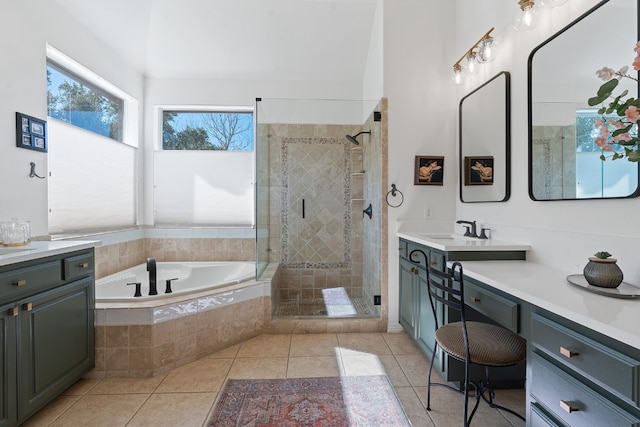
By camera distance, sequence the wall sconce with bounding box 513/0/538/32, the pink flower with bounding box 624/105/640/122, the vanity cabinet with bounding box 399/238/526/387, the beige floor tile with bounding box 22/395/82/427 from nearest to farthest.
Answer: the pink flower with bounding box 624/105/640/122
the vanity cabinet with bounding box 399/238/526/387
the beige floor tile with bounding box 22/395/82/427
the wall sconce with bounding box 513/0/538/32

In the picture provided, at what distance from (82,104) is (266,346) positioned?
9.22 feet

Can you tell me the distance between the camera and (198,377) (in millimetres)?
2105

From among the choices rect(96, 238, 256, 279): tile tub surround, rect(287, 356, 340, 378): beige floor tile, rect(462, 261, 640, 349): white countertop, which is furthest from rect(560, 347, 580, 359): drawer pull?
rect(96, 238, 256, 279): tile tub surround

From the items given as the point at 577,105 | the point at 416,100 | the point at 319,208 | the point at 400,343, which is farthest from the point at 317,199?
the point at 577,105

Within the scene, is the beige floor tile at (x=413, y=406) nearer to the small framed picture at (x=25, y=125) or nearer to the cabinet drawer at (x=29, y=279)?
the cabinet drawer at (x=29, y=279)

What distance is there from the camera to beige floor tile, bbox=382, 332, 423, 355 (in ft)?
8.17

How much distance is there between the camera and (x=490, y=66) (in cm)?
237

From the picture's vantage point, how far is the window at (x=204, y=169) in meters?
3.70

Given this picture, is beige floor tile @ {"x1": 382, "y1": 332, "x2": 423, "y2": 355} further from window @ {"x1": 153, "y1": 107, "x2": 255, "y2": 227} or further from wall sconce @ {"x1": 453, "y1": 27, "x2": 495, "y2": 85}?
wall sconce @ {"x1": 453, "y1": 27, "x2": 495, "y2": 85}

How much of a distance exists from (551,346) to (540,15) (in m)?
1.89

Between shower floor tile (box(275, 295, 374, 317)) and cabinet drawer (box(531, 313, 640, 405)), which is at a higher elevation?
cabinet drawer (box(531, 313, 640, 405))

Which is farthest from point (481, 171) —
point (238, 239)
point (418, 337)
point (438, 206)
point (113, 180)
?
point (113, 180)

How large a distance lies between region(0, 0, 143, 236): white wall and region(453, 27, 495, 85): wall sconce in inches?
127

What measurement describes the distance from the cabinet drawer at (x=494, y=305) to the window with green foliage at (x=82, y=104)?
132 inches
